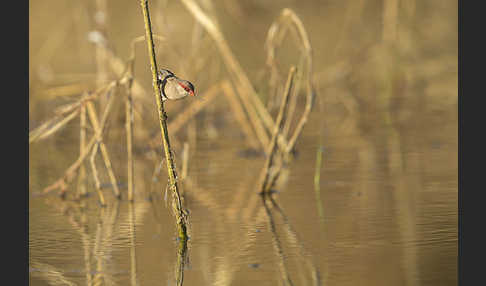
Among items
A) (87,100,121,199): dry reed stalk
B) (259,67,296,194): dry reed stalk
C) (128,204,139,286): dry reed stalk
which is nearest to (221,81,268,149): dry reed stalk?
(259,67,296,194): dry reed stalk

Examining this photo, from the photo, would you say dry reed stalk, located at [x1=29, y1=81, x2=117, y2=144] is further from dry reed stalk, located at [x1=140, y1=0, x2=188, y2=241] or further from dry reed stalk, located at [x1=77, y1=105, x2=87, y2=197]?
dry reed stalk, located at [x1=140, y1=0, x2=188, y2=241]

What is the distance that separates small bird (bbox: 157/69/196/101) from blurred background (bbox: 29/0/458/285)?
607 mm

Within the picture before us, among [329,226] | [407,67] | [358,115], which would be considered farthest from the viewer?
[407,67]

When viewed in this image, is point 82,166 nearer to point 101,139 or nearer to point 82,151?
point 82,151

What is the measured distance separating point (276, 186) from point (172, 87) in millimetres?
2397

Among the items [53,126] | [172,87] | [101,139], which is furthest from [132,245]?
[53,126]

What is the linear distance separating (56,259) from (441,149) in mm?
4236

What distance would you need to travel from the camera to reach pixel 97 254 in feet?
17.3

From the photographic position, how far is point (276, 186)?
7098 millimetres

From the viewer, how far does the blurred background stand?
4.85m

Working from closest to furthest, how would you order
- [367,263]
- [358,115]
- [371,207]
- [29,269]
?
[367,263] < [29,269] < [371,207] < [358,115]

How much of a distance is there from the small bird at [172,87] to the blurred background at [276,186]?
23.9 inches

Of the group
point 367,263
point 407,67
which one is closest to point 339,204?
point 367,263

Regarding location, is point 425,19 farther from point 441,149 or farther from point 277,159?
point 277,159
